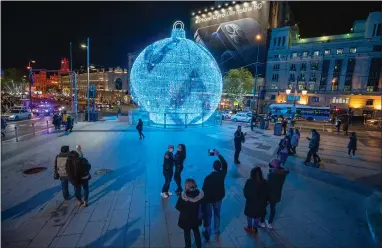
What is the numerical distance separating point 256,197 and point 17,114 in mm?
32068

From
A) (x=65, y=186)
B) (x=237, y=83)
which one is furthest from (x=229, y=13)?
(x=65, y=186)

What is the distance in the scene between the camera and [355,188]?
7.80m

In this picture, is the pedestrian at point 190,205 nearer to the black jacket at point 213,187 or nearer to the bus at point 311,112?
the black jacket at point 213,187

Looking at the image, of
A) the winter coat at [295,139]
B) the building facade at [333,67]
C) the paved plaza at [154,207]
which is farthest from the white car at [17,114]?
the building facade at [333,67]

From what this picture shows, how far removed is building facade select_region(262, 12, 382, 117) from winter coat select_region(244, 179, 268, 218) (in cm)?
3799

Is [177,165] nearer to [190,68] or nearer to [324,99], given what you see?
[190,68]

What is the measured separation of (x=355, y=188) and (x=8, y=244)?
10237mm

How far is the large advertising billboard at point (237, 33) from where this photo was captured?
53.2m

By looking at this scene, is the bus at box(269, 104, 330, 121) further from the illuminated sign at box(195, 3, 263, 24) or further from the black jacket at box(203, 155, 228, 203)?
the black jacket at box(203, 155, 228, 203)

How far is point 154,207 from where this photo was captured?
594 cm

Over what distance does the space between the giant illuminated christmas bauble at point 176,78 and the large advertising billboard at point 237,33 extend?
36816 millimetres

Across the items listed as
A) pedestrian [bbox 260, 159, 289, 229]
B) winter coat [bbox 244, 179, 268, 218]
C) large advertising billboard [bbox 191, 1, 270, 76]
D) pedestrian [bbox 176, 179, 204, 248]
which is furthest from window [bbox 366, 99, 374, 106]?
pedestrian [bbox 176, 179, 204, 248]

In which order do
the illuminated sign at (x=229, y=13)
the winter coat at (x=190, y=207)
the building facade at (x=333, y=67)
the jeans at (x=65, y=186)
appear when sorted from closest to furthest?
1. the winter coat at (x=190, y=207)
2. the jeans at (x=65, y=186)
3. the building facade at (x=333, y=67)
4. the illuminated sign at (x=229, y=13)

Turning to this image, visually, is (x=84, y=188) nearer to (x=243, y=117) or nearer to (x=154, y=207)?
(x=154, y=207)
